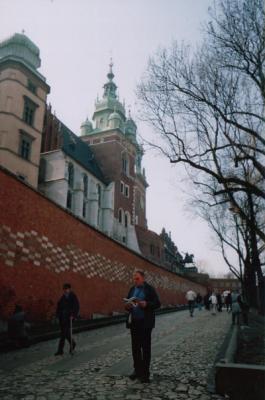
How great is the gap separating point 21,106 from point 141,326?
31804 mm

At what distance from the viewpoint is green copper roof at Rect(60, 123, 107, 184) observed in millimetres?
48622

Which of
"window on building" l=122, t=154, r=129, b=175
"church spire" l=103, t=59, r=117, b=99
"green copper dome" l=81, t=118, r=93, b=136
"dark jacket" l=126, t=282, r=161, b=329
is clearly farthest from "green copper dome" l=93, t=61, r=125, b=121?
"dark jacket" l=126, t=282, r=161, b=329

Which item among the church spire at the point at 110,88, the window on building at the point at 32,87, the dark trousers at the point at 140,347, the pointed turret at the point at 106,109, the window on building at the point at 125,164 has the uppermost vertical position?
the church spire at the point at 110,88

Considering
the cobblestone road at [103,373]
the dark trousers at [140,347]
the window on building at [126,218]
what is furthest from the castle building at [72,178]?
the dark trousers at [140,347]

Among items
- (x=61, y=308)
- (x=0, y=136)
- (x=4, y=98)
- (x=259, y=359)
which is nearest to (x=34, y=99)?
(x=4, y=98)

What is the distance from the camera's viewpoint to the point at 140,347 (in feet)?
19.2

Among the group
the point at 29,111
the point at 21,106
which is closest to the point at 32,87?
the point at 29,111

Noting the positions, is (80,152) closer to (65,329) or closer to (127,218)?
(127,218)

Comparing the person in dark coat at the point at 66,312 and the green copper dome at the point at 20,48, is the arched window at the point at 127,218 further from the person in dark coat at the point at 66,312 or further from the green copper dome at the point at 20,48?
the person in dark coat at the point at 66,312

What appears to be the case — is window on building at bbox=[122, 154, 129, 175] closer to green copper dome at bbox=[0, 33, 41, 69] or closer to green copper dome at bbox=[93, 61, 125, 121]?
green copper dome at bbox=[93, 61, 125, 121]

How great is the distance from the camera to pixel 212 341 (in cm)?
1079

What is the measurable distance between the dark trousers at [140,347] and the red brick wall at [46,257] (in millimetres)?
5918

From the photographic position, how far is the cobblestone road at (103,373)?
15.9 feet

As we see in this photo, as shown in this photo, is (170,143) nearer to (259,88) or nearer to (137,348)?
(259,88)
